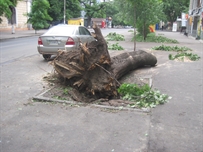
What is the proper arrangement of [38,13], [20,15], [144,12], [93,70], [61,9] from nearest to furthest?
[93,70]
[144,12]
[38,13]
[20,15]
[61,9]

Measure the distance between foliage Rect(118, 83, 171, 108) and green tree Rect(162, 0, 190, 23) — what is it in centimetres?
Answer: 5328

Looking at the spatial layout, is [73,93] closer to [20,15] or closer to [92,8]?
[20,15]

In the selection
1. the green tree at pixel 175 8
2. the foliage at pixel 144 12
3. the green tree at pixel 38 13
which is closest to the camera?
the foliage at pixel 144 12

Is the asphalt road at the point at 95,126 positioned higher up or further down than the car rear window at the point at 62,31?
further down

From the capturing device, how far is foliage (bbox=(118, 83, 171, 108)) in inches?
219

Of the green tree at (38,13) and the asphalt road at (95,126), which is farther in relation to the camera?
the green tree at (38,13)

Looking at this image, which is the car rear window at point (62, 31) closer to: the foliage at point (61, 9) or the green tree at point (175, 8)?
the foliage at point (61, 9)

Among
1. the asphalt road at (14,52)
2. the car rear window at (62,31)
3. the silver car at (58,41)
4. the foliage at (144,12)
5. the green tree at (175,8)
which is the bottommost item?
the asphalt road at (14,52)

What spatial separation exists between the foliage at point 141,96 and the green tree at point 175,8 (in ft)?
175

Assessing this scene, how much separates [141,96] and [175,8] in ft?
193

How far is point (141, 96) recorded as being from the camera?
19.1 ft

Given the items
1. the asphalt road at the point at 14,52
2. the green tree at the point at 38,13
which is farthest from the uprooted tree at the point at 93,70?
the green tree at the point at 38,13

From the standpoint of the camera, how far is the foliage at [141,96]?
555cm

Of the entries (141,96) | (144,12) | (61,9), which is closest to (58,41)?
(141,96)
